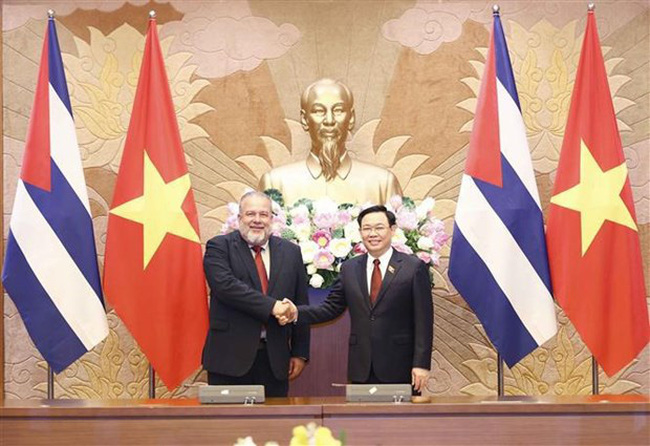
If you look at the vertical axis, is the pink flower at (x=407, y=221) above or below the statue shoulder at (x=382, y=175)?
below

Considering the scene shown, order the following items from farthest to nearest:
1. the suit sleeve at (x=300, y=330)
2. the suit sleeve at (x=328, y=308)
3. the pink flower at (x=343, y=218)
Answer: the pink flower at (x=343, y=218), the suit sleeve at (x=300, y=330), the suit sleeve at (x=328, y=308)

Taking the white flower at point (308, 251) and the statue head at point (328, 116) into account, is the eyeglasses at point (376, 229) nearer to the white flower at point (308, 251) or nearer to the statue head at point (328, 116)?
the white flower at point (308, 251)

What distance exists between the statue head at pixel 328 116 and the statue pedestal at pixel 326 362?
0.94 meters

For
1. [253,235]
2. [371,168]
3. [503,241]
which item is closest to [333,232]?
[253,235]

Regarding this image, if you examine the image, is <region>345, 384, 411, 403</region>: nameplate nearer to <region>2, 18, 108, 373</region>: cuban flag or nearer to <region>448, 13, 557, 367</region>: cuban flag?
<region>448, 13, 557, 367</region>: cuban flag

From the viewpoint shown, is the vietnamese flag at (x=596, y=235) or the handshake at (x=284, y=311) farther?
the vietnamese flag at (x=596, y=235)

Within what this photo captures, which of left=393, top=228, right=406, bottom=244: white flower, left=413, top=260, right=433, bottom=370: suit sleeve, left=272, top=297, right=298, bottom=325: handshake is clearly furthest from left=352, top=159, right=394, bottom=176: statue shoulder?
left=272, top=297, right=298, bottom=325: handshake

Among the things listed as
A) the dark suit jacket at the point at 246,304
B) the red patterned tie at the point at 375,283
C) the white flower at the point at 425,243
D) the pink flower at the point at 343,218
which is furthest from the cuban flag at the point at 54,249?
the white flower at the point at 425,243

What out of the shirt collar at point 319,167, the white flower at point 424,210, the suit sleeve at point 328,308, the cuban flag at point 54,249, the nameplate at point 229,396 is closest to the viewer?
the nameplate at point 229,396

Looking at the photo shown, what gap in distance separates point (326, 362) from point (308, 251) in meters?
0.66

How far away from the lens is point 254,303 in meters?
4.07

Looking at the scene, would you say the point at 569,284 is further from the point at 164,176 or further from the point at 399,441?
the point at 164,176

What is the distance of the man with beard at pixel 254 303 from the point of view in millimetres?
4145

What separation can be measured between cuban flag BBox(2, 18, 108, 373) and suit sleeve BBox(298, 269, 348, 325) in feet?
3.22
